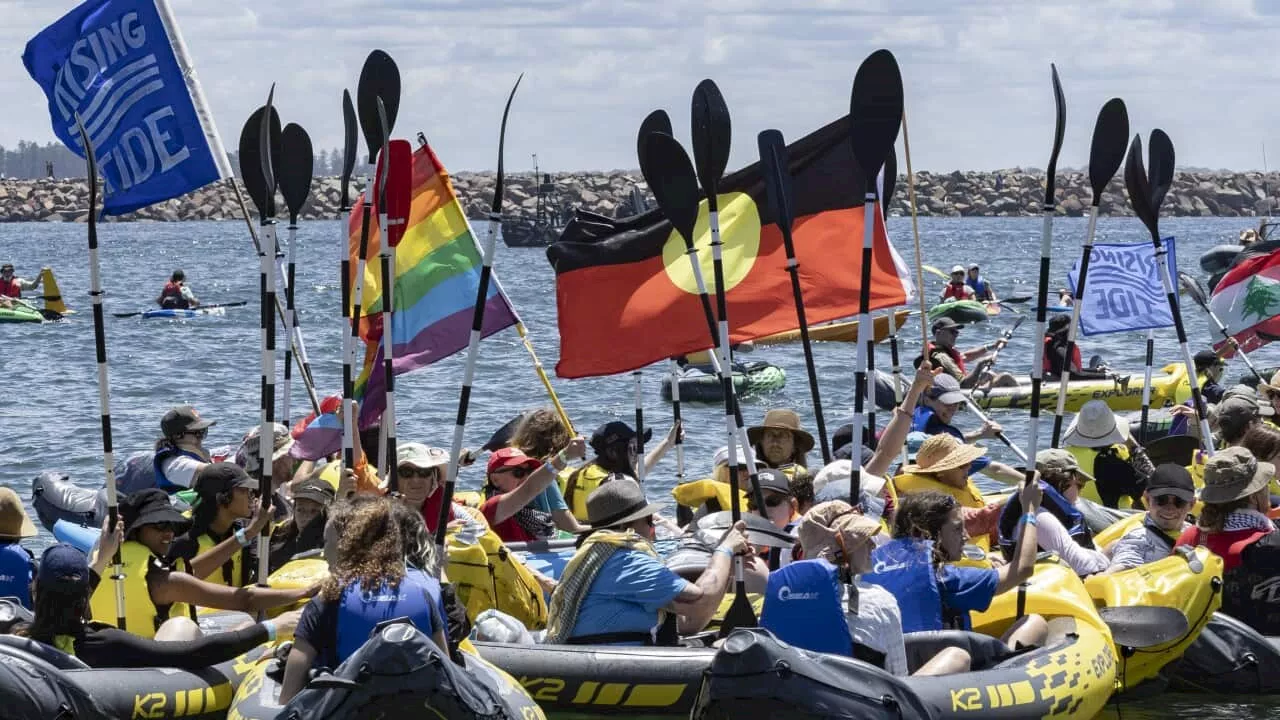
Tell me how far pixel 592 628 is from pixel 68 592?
2370mm

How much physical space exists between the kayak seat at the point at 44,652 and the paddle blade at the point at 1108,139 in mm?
5626

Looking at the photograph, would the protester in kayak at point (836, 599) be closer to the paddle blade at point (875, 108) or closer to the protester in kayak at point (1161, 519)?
the protester in kayak at point (1161, 519)

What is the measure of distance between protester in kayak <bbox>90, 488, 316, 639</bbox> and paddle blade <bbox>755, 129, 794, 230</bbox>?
373cm

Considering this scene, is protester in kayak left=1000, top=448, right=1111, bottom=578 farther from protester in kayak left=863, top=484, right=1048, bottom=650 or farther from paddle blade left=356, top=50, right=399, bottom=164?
paddle blade left=356, top=50, right=399, bottom=164

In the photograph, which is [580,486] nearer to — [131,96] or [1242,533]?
[131,96]

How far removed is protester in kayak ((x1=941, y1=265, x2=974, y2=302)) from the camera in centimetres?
3550

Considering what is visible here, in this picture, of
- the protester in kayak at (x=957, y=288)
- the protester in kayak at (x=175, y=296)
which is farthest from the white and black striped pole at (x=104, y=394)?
the protester in kayak at (x=175, y=296)

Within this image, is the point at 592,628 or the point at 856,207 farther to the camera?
the point at 856,207

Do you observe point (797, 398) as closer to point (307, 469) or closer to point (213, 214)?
point (307, 469)

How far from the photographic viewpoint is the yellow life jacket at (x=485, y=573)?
32.4 ft

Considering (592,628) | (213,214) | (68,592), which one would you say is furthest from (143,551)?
(213,214)

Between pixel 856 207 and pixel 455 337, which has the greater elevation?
pixel 856 207

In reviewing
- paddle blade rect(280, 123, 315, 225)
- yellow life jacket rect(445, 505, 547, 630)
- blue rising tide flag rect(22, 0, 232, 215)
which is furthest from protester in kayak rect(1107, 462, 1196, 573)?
blue rising tide flag rect(22, 0, 232, 215)

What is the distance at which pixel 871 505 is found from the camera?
1000 cm
